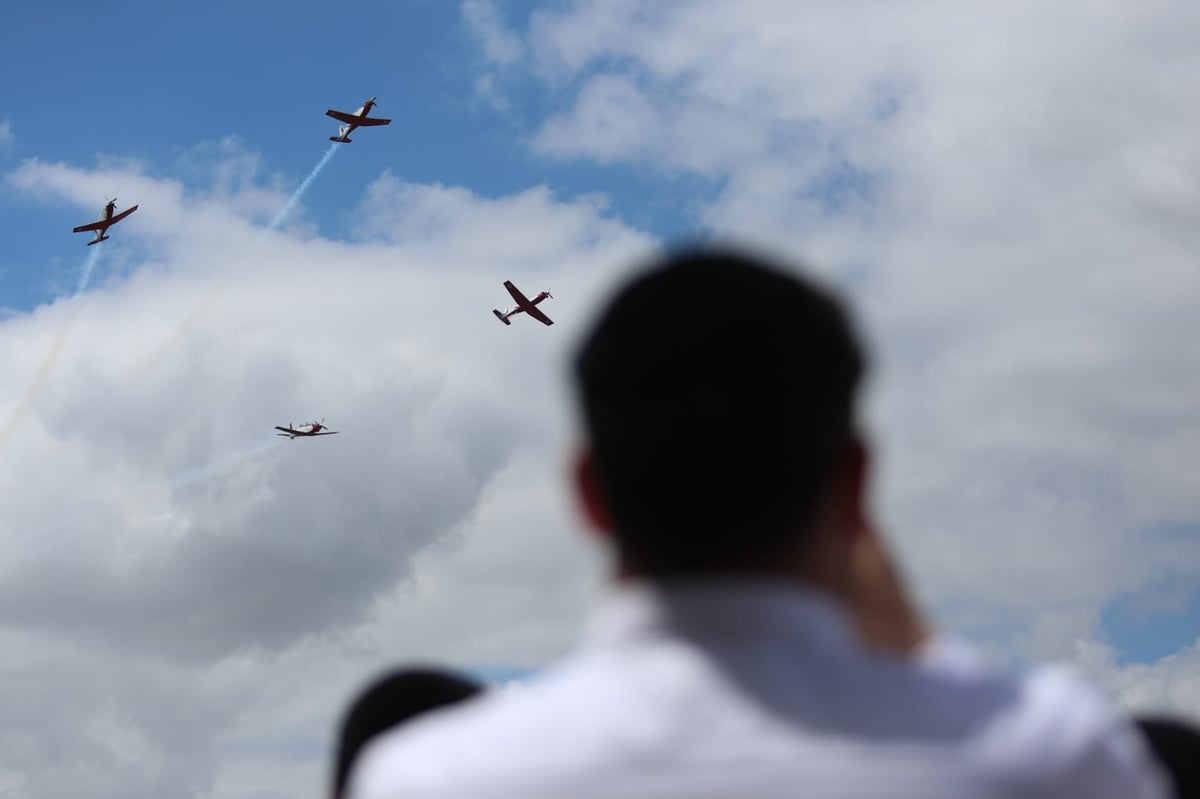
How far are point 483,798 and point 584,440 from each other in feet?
3.55

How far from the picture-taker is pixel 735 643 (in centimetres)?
338

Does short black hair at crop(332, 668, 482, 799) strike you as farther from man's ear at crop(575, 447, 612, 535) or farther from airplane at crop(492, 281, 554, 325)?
airplane at crop(492, 281, 554, 325)

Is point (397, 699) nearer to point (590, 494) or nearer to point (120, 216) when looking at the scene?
point (590, 494)

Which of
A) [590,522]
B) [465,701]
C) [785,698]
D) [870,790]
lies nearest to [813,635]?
[785,698]

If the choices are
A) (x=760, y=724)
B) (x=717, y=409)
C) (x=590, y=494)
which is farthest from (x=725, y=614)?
(x=590, y=494)

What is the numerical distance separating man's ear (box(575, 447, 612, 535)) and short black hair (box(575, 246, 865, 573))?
0.24ft

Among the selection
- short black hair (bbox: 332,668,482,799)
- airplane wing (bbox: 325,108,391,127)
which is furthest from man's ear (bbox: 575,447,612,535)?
airplane wing (bbox: 325,108,391,127)

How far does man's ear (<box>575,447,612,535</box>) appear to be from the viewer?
12.5 feet

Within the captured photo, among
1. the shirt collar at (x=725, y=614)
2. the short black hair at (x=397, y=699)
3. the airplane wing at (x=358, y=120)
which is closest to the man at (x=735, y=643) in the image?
the shirt collar at (x=725, y=614)

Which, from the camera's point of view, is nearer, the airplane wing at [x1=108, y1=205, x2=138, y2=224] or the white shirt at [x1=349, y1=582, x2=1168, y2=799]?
the white shirt at [x1=349, y1=582, x2=1168, y2=799]

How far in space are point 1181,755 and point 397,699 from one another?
320 centimetres

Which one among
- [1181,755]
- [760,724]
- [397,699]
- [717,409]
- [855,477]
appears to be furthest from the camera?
[397,699]

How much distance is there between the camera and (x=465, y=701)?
18.0 ft

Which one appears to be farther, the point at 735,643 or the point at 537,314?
the point at 537,314
